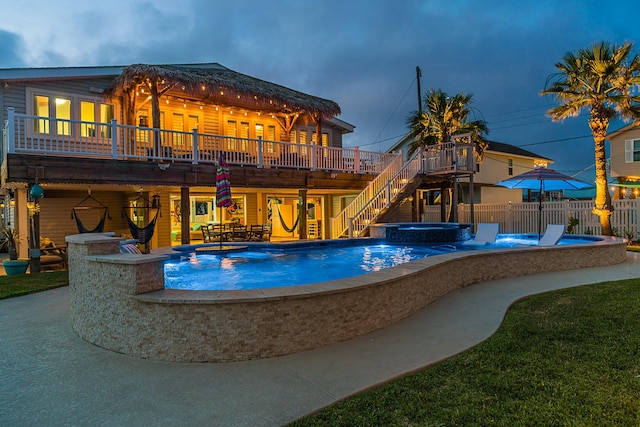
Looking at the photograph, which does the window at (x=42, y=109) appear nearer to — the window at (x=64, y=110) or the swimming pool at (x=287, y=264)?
the window at (x=64, y=110)

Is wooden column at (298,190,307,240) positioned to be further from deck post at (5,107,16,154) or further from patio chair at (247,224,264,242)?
deck post at (5,107,16,154)

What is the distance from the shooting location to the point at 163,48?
232 ft

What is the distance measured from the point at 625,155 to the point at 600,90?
13.8 metres

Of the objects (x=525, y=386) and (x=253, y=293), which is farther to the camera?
(x=253, y=293)

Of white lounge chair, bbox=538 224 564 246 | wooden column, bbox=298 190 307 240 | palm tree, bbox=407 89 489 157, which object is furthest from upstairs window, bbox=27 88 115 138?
palm tree, bbox=407 89 489 157

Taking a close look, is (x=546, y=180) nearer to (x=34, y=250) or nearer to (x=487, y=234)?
(x=487, y=234)

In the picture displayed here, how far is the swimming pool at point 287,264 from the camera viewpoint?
22.2 feet

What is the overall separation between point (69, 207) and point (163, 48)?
67.6m

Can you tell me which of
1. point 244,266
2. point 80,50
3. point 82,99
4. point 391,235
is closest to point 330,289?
point 244,266

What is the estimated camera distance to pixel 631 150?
22.9 meters

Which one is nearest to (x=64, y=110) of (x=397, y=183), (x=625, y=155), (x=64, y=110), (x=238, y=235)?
(x=64, y=110)

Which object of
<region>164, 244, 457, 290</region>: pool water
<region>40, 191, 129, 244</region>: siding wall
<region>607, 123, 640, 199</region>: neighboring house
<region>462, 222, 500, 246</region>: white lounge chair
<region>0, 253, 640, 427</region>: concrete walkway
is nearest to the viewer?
<region>0, 253, 640, 427</region>: concrete walkway

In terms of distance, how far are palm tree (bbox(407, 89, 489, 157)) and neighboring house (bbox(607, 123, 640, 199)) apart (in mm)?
10916

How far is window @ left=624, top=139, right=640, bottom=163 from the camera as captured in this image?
22.5 m
